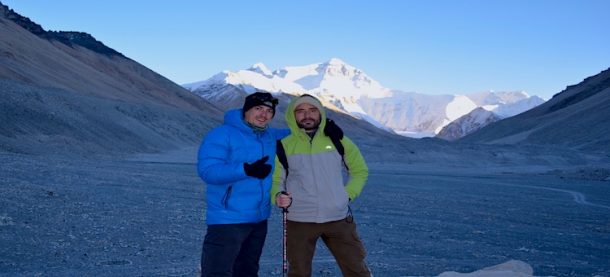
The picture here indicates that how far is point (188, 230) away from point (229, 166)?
6.79 meters

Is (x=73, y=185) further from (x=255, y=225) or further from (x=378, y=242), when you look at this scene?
(x=255, y=225)

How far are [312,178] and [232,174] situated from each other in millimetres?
803

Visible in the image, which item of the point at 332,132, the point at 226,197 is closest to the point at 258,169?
the point at 226,197

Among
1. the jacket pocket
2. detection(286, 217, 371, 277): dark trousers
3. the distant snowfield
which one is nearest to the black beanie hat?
the jacket pocket

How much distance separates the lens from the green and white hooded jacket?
4.91 m

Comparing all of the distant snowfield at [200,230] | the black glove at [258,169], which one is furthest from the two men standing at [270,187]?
the distant snowfield at [200,230]

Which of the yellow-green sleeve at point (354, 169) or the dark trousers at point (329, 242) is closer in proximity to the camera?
the dark trousers at point (329, 242)

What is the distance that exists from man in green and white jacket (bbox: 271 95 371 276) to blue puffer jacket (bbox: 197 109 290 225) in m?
0.25

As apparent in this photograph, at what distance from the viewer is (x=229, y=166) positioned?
4.41m

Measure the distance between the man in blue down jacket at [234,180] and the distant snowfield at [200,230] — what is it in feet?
10.7

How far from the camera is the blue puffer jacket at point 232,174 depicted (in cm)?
443

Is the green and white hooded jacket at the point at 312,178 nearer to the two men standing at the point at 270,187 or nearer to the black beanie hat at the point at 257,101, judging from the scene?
the two men standing at the point at 270,187

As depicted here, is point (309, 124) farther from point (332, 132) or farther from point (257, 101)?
point (257, 101)

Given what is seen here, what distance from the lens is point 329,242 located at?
16.8 ft
